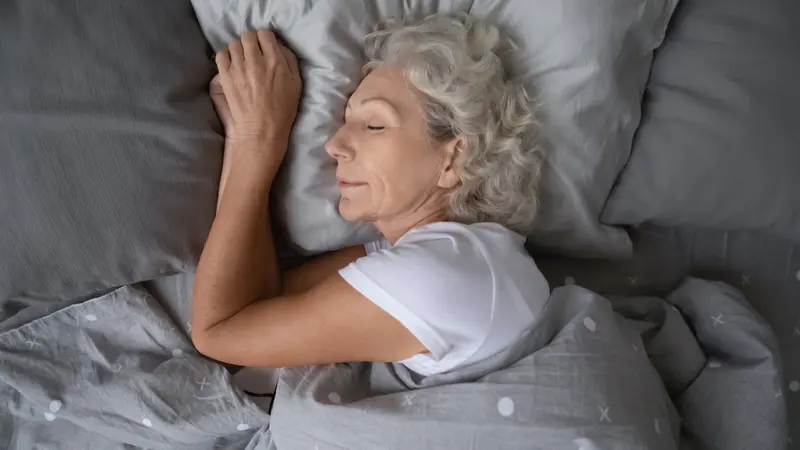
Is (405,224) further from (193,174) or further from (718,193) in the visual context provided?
(718,193)

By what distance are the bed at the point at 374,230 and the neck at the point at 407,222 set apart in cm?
8

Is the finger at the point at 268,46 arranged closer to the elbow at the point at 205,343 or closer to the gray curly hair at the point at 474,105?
the gray curly hair at the point at 474,105

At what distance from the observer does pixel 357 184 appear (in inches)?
43.9

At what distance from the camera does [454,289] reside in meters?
0.96

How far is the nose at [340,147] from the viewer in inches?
42.9

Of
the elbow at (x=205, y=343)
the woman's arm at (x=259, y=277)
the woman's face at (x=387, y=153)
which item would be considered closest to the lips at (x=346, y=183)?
the woman's face at (x=387, y=153)

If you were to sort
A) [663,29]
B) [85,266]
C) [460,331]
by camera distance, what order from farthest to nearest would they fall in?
[663,29] → [85,266] → [460,331]

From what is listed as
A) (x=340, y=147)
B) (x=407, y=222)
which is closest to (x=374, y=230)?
(x=407, y=222)

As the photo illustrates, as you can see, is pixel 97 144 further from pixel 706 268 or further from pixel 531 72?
pixel 706 268

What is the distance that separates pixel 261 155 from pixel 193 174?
0.12 metres

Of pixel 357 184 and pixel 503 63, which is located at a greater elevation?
pixel 503 63

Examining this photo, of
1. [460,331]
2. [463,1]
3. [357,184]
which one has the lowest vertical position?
[460,331]

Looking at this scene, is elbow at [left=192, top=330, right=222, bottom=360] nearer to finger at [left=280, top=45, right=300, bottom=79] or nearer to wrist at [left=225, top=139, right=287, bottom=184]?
wrist at [left=225, top=139, right=287, bottom=184]

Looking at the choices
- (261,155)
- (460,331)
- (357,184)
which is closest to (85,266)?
(261,155)
